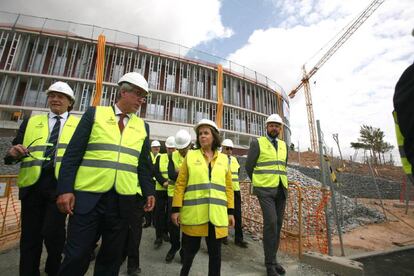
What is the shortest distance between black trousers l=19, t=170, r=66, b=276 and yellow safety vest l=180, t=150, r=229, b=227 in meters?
1.29

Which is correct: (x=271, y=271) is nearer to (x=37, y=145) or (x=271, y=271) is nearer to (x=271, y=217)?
(x=271, y=217)

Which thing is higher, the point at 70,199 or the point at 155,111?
the point at 155,111

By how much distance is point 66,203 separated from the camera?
176 centimetres

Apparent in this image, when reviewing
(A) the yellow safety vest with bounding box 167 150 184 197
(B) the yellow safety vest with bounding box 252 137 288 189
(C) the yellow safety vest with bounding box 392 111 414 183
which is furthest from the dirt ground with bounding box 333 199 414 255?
(C) the yellow safety vest with bounding box 392 111 414 183

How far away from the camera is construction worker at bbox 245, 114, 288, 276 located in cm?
329

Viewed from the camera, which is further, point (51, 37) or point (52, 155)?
point (51, 37)

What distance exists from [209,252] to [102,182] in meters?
1.34

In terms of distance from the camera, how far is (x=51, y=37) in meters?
22.4

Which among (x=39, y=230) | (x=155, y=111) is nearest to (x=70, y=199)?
(x=39, y=230)

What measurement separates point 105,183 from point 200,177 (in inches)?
40.2

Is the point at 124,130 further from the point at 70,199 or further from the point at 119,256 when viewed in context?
the point at 119,256

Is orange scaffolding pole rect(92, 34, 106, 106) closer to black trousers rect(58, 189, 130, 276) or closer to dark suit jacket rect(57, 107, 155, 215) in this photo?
dark suit jacket rect(57, 107, 155, 215)

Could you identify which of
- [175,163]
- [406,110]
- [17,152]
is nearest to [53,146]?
[17,152]

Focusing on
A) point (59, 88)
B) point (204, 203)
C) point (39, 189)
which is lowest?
point (204, 203)
